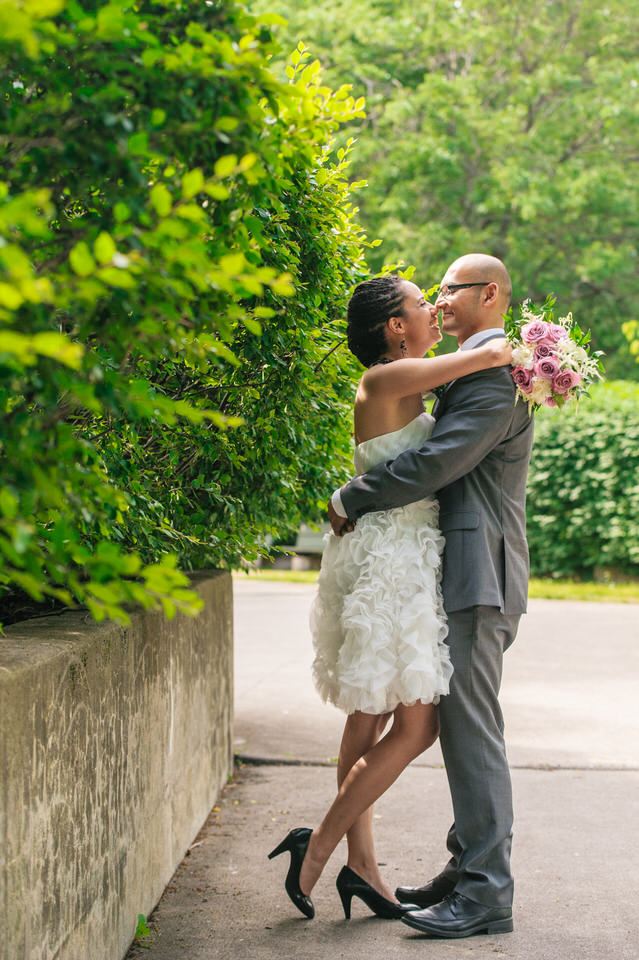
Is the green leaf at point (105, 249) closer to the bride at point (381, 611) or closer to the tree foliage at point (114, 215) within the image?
the tree foliage at point (114, 215)

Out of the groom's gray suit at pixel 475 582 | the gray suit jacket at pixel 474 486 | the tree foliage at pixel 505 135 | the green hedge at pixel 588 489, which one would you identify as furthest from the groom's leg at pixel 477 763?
the tree foliage at pixel 505 135

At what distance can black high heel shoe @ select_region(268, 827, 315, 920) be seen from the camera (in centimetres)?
344

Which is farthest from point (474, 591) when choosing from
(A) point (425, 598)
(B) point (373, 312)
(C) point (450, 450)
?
(B) point (373, 312)

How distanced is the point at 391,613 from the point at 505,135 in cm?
2065

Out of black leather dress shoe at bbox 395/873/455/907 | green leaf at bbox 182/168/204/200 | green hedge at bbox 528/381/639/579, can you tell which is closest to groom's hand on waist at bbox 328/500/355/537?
black leather dress shoe at bbox 395/873/455/907

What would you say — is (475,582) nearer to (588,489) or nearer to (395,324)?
(395,324)

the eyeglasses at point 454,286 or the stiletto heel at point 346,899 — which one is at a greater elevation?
the eyeglasses at point 454,286

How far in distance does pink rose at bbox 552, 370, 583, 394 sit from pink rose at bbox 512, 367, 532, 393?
0.08 metres

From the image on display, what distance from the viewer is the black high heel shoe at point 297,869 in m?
3.44

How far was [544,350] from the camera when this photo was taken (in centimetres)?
336

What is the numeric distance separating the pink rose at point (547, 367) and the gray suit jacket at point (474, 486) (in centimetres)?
13

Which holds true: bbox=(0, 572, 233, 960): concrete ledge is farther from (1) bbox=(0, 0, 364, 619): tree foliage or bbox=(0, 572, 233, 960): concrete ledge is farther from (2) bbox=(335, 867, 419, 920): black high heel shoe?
(2) bbox=(335, 867, 419, 920): black high heel shoe

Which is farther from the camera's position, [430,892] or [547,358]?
[430,892]

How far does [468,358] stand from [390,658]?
101 centimetres
